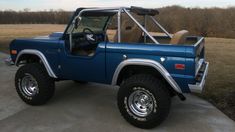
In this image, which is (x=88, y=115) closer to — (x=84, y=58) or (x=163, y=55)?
(x=84, y=58)

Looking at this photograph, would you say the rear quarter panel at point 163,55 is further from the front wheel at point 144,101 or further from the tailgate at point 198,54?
the front wheel at point 144,101

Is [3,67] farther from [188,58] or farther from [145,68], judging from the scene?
[188,58]

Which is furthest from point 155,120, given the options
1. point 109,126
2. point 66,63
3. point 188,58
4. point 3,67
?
point 3,67

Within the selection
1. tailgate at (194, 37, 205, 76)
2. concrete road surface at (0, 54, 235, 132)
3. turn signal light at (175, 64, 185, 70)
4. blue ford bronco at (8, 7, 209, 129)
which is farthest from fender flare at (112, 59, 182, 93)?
concrete road surface at (0, 54, 235, 132)

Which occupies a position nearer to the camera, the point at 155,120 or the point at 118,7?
the point at 155,120

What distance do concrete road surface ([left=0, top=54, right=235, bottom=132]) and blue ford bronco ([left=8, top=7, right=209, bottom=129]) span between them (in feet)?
0.86

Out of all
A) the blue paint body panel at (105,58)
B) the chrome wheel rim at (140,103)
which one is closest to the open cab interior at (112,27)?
the blue paint body panel at (105,58)

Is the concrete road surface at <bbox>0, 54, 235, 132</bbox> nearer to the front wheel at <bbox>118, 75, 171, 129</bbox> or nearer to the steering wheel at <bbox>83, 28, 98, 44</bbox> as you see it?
the front wheel at <bbox>118, 75, 171, 129</bbox>

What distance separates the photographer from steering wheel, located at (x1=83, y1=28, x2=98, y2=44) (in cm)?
611

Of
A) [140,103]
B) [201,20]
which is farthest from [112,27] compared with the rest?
[201,20]

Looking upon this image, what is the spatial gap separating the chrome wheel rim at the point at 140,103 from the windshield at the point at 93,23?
1.61 meters

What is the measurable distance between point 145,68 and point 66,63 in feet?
4.47

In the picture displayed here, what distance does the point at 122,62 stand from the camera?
5.00m

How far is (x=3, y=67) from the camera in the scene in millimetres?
9508
